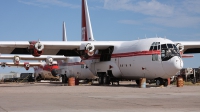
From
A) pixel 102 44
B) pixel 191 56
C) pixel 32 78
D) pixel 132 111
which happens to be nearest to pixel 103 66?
pixel 102 44

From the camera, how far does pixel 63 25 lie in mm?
59312

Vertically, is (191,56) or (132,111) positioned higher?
(191,56)

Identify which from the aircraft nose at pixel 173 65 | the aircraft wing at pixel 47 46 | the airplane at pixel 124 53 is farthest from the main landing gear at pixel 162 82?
the aircraft wing at pixel 47 46

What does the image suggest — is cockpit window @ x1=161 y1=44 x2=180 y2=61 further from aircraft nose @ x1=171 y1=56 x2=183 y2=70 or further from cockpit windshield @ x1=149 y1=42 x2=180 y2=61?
aircraft nose @ x1=171 y1=56 x2=183 y2=70

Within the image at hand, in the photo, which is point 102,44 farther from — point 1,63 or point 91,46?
point 1,63

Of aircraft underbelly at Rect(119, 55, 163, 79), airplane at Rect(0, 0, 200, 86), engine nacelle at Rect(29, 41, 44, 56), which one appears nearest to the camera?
airplane at Rect(0, 0, 200, 86)

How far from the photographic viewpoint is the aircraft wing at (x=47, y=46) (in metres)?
30.0

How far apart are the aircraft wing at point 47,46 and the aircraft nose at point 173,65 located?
25.2 ft

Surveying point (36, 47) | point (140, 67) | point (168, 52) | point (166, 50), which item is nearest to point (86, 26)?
point (36, 47)

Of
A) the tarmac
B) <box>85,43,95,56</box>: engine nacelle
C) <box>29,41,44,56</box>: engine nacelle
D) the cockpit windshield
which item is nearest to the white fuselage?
the cockpit windshield

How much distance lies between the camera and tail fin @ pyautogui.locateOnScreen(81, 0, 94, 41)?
4136 cm

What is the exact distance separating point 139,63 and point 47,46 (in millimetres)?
8840

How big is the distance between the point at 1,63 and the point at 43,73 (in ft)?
29.1

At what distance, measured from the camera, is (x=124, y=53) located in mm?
31062
